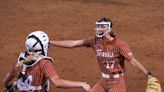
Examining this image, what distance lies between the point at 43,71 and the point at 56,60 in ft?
26.1

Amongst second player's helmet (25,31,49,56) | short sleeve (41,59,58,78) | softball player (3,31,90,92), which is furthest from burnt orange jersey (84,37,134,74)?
short sleeve (41,59,58,78)

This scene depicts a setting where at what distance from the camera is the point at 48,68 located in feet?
19.9

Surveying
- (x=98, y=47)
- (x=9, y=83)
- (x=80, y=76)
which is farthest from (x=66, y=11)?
(x=9, y=83)

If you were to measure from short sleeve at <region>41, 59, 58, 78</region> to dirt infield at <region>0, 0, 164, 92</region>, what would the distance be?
5586mm

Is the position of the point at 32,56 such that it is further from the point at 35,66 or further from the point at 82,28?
the point at 82,28

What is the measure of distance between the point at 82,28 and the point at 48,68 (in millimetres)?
11770

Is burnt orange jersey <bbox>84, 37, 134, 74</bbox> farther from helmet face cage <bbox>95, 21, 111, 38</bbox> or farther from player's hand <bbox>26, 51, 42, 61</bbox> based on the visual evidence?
player's hand <bbox>26, 51, 42, 61</bbox>

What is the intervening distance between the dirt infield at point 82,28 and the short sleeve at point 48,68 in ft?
18.3

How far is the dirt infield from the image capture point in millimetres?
13214

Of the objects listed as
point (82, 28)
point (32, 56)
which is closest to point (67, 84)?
point (32, 56)

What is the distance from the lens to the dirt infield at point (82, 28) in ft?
43.4

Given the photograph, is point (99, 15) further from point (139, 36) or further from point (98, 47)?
point (98, 47)

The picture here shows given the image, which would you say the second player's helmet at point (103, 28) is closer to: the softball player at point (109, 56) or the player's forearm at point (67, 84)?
the softball player at point (109, 56)

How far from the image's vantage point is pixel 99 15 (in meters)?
19.8
